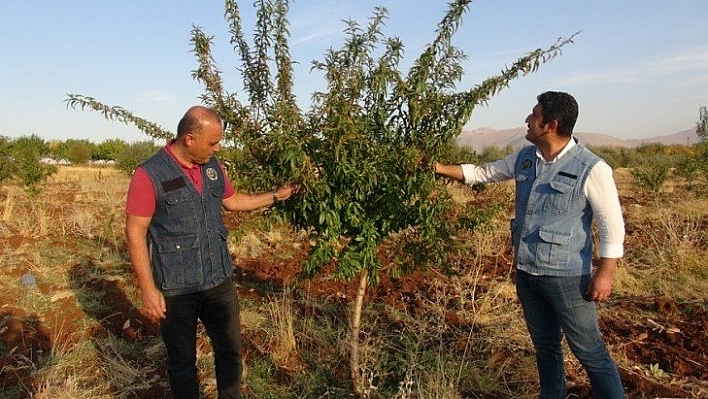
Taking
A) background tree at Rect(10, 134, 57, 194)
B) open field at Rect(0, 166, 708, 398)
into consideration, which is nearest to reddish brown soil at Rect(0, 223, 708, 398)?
open field at Rect(0, 166, 708, 398)

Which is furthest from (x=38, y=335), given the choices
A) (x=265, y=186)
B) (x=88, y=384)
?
(x=265, y=186)

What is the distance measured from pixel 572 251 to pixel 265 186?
202 centimetres

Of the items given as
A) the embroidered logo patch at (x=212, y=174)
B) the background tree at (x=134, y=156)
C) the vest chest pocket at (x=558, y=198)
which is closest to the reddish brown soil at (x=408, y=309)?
the embroidered logo patch at (x=212, y=174)

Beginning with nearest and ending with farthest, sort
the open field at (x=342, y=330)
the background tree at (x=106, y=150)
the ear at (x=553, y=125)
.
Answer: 1. the ear at (x=553, y=125)
2. the open field at (x=342, y=330)
3. the background tree at (x=106, y=150)

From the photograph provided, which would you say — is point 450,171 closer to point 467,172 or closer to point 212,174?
point 467,172

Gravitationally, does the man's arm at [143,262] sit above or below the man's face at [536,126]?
below

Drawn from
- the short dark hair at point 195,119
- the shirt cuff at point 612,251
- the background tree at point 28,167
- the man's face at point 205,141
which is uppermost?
the background tree at point 28,167

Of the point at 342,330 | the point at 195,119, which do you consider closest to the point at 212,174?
the point at 195,119

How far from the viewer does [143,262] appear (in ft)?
9.91

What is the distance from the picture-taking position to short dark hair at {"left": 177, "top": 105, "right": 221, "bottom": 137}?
305cm

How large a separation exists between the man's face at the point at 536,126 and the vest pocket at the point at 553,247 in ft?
1.79

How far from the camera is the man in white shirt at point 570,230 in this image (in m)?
2.85

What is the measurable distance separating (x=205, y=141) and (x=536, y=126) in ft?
6.38

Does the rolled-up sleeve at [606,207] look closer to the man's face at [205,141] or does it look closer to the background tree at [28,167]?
the man's face at [205,141]
